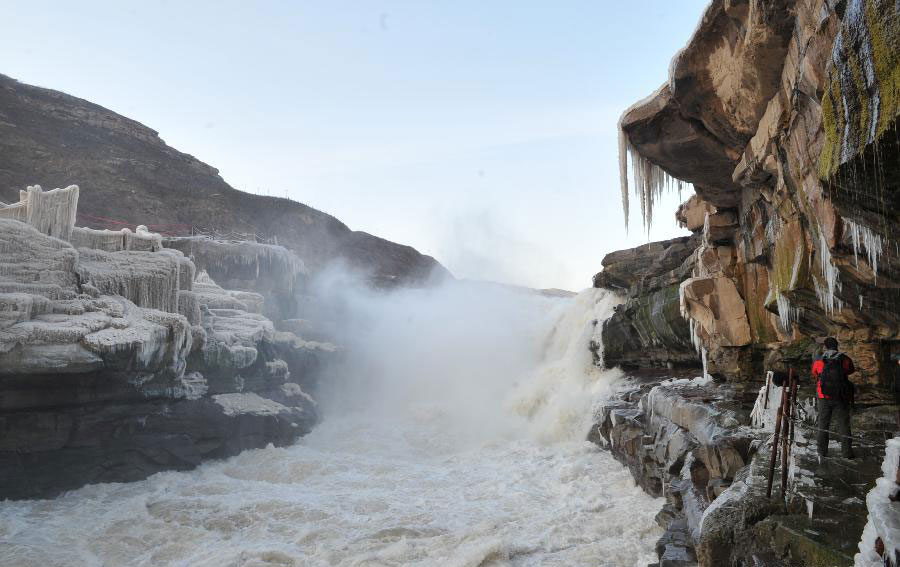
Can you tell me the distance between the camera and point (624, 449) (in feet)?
34.3

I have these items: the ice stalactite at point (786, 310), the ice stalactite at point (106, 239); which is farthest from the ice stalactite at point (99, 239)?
the ice stalactite at point (786, 310)

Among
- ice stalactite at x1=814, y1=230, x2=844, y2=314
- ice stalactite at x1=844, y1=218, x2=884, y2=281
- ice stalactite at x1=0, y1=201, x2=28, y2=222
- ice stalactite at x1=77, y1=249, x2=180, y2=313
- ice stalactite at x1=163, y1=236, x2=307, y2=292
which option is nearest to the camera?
ice stalactite at x1=844, y1=218, x2=884, y2=281

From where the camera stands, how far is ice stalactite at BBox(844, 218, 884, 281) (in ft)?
14.4

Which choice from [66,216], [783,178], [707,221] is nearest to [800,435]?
[783,178]

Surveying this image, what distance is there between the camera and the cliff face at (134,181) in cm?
3409

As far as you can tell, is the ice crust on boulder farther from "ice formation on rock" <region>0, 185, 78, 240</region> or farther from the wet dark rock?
the wet dark rock

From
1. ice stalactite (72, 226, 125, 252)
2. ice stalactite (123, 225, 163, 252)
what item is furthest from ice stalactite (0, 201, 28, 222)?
ice stalactite (123, 225, 163, 252)

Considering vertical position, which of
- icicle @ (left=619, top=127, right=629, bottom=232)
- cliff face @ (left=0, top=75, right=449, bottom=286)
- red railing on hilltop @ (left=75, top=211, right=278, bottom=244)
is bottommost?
icicle @ (left=619, top=127, right=629, bottom=232)

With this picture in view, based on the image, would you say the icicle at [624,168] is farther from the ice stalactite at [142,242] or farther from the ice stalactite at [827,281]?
the ice stalactite at [142,242]

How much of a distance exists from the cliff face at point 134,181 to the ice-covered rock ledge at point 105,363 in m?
24.0

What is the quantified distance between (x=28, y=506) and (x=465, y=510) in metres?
7.97

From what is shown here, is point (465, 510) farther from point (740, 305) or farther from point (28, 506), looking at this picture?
point (28, 506)

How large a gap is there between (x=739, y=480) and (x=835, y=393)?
45.7 inches

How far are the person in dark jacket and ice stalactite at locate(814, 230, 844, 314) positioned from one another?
0.94 metres
